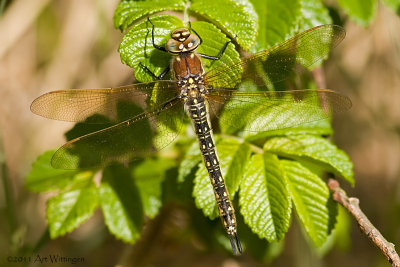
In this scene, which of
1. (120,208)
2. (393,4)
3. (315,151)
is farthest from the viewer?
(393,4)

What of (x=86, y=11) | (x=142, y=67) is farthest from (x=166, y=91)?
(x=86, y=11)

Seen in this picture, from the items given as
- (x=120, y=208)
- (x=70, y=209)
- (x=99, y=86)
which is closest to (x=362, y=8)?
(x=120, y=208)

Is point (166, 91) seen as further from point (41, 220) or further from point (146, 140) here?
point (41, 220)

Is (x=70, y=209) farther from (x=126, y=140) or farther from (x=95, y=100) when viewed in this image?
(x=95, y=100)

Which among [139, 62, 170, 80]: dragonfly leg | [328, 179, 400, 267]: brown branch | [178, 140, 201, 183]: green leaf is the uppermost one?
[139, 62, 170, 80]: dragonfly leg

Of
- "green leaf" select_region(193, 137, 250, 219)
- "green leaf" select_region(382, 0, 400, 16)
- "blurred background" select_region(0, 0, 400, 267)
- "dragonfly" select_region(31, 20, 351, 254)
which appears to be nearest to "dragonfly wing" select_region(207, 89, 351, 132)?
"dragonfly" select_region(31, 20, 351, 254)

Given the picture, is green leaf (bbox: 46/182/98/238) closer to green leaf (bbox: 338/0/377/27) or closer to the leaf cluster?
the leaf cluster
